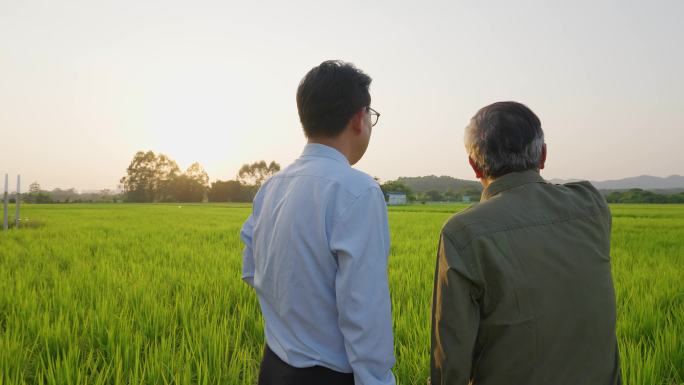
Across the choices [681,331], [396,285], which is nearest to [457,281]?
[681,331]

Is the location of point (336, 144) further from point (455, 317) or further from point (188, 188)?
point (188, 188)

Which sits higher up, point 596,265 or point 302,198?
point 302,198

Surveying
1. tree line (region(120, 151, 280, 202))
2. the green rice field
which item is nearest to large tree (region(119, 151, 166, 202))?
tree line (region(120, 151, 280, 202))

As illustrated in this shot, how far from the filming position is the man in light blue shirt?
3.56ft

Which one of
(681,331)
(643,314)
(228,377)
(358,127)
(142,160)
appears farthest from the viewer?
(142,160)

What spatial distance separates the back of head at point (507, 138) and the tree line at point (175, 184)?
61.9 metres

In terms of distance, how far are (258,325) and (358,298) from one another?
2.29 meters

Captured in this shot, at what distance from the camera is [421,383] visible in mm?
2396

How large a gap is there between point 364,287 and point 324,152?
40 centimetres

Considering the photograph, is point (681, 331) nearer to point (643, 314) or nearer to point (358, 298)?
point (643, 314)

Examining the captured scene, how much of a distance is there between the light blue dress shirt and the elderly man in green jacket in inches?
7.4

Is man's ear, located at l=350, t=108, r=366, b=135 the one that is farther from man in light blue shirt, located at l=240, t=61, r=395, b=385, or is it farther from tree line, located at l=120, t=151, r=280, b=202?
tree line, located at l=120, t=151, r=280, b=202

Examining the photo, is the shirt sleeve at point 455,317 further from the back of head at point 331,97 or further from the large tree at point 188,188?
the large tree at point 188,188

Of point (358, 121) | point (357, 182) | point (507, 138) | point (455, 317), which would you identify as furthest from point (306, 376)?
point (507, 138)
